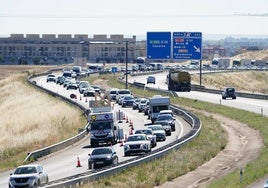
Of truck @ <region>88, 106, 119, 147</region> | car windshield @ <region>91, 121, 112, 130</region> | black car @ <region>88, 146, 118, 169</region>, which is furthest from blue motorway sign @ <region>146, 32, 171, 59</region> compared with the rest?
black car @ <region>88, 146, 118, 169</region>

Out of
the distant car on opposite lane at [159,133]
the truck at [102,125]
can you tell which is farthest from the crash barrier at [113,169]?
the truck at [102,125]

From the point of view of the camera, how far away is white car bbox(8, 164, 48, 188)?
3158cm

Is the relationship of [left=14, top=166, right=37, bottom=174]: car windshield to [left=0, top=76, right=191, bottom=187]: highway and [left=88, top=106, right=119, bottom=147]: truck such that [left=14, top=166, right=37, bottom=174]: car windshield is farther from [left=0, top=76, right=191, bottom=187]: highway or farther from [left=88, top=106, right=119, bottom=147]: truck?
[left=88, top=106, right=119, bottom=147]: truck

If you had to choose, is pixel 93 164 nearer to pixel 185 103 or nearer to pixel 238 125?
pixel 238 125

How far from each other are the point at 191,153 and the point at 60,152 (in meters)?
8.91

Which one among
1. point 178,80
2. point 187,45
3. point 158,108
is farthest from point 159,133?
point 178,80

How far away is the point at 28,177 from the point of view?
3167 centimetres

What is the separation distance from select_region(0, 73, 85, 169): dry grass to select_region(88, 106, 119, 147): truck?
4.62 metres

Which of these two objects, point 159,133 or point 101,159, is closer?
point 101,159

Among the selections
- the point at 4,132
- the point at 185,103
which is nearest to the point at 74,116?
the point at 4,132

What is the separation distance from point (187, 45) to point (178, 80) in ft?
56.9

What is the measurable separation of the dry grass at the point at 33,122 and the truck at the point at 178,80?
1748cm

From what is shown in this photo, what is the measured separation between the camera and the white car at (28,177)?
31.6 metres

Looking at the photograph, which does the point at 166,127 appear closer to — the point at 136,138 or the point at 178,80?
the point at 136,138
